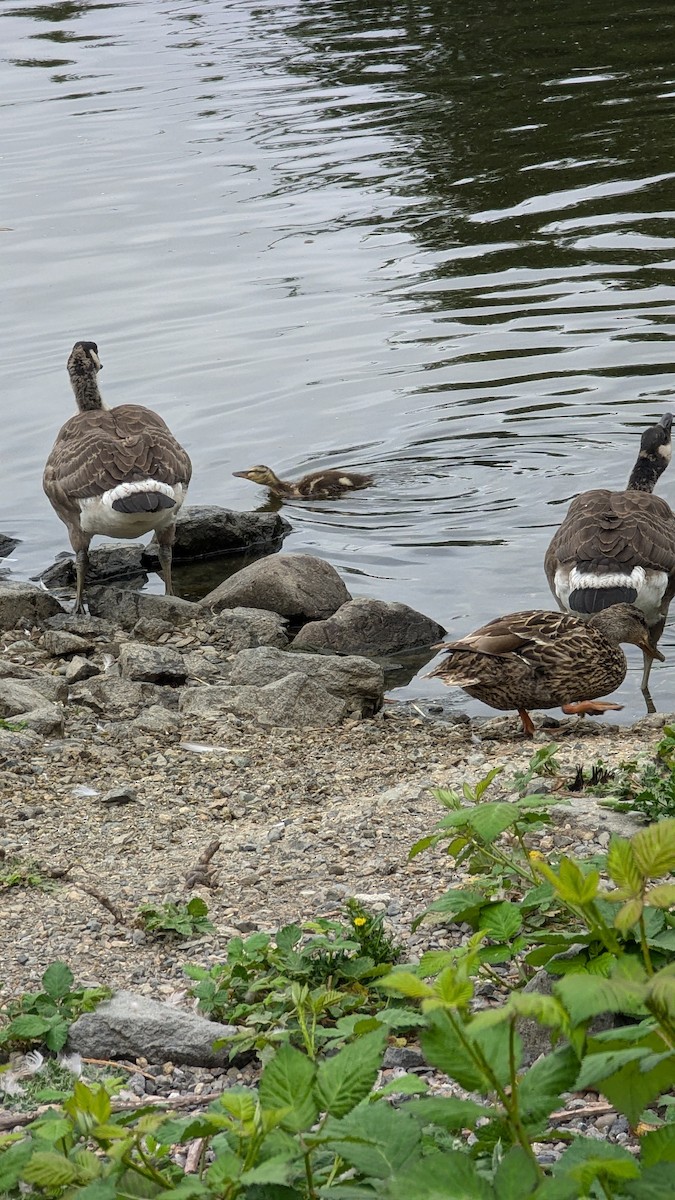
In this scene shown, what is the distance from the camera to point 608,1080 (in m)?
2.12

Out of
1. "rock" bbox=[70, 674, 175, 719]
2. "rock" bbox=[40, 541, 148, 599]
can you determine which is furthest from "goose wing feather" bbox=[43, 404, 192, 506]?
"rock" bbox=[70, 674, 175, 719]

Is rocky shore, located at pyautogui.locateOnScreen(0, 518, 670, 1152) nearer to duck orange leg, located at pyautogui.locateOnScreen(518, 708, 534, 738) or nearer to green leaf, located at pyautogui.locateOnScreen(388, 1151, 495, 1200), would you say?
duck orange leg, located at pyautogui.locateOnScreen(518, 708, 534, 738)

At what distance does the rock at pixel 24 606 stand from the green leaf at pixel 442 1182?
816cm

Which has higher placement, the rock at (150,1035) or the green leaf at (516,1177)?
the green leaf at (516,1177)

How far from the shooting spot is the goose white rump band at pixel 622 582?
848cm

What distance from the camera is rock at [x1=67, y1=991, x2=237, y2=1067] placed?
354 centimetres

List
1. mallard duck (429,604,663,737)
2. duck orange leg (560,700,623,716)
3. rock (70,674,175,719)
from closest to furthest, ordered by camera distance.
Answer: mallard duck (429,604,663,737) < duck orange leg (560,700,623,716) < rock (70,674,175,719)

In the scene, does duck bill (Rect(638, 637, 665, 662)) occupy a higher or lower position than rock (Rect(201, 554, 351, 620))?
higher

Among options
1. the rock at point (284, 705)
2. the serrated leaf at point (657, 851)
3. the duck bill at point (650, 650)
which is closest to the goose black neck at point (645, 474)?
the duck bill at point (650, 650)

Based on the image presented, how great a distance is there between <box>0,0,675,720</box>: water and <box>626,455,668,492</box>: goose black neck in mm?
918

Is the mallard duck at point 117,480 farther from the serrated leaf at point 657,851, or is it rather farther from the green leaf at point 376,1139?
the serrated leaf at point 657,851

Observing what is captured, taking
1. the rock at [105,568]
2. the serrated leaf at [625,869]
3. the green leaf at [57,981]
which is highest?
the serrated leaf at [625,869]

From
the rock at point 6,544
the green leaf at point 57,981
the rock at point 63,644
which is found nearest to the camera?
the green leaf at point 57,981

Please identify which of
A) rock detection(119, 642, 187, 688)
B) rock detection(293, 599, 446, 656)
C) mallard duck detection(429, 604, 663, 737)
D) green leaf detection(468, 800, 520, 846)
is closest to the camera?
green leaf detection(468, 800, 520, 846)
